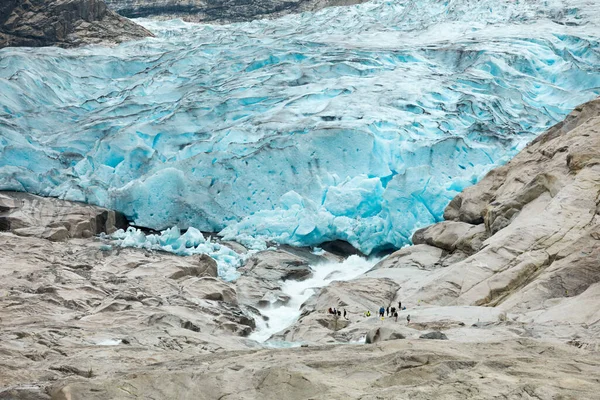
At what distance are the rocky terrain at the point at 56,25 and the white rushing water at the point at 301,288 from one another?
1583 cm

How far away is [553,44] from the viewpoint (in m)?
20.1

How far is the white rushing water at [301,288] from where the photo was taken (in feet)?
33.5

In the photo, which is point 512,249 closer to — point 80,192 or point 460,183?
point 460,183

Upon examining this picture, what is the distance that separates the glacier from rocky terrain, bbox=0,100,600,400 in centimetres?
106

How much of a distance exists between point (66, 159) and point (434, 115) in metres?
8.52

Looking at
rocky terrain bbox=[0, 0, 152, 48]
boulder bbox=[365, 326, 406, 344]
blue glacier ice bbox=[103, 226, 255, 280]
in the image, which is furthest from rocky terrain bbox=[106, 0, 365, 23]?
boulder bbox=[365, 326, 406, 344]

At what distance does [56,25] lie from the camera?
25250 mm

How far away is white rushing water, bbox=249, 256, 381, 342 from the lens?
10.2m

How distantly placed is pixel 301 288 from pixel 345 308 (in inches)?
94.5

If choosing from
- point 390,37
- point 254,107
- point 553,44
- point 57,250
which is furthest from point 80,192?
point 553,44

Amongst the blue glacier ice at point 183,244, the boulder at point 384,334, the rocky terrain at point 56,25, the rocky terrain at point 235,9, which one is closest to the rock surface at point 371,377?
the boulder at point 384,334

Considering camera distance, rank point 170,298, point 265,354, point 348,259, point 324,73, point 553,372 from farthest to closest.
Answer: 1. point 324,73
2. point 348,259
3. point 170,298
4. point 265,354
5. point 553,372

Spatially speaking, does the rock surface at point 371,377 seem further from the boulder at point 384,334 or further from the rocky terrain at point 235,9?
the rocky terrain at point 235,9

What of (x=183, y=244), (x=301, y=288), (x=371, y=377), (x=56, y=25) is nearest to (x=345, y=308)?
(x=301, y=288)
